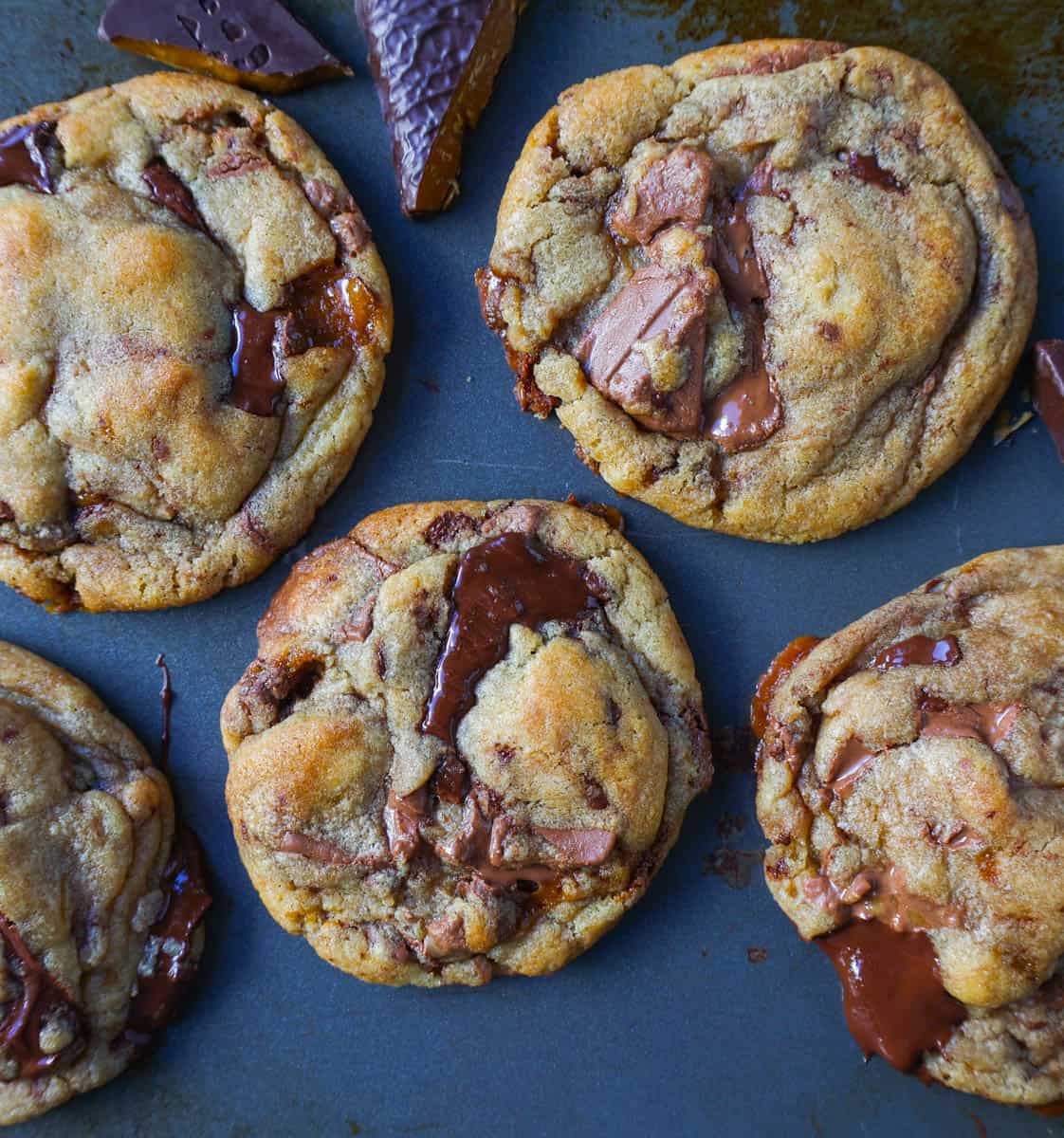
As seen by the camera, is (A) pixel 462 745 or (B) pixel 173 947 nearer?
(A) pixel 462 745

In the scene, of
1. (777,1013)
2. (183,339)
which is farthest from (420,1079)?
(183,339)

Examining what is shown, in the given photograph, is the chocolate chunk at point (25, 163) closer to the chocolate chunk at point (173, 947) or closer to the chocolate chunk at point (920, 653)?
the chocolate chunk at point (173, 947)

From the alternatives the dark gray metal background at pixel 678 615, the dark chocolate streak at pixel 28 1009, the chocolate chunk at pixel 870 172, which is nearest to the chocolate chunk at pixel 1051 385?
the dark gray metal background at pixel 678 615

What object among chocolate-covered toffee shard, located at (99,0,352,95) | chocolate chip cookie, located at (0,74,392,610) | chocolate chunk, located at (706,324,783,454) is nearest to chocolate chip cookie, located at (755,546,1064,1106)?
chocolate chunk, located at (706,324,783,454)

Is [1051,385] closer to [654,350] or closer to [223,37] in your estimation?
[654,350]

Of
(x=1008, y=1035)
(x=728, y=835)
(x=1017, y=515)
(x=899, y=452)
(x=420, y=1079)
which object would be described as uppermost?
(x=899, y=452)

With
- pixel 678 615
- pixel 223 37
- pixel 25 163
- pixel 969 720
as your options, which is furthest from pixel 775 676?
pixel 25 163

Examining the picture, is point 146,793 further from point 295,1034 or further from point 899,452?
point 899,452
